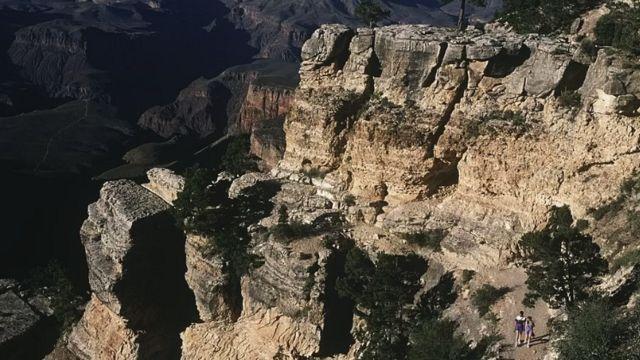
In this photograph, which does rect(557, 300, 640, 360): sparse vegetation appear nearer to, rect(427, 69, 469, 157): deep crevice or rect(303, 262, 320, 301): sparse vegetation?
rect(427, 69, 469, 157): deep crevice

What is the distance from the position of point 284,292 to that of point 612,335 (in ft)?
51.1

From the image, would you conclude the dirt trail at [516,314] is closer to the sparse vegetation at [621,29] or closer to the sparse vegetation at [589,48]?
the sparse vegetation at [589,48]

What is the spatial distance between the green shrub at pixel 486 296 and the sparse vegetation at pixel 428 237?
3.53 m

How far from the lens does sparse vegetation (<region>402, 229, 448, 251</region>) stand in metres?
31.8

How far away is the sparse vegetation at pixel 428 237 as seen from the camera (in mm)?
31766

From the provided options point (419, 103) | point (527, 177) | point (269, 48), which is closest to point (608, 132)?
point (527, 177)

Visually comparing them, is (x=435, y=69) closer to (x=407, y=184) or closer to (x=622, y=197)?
(x=407, y=184)

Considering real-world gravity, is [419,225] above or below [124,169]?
below

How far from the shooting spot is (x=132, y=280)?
126 ft

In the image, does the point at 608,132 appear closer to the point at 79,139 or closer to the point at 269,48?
the point at 79,139

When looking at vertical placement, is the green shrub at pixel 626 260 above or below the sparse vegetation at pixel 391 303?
above

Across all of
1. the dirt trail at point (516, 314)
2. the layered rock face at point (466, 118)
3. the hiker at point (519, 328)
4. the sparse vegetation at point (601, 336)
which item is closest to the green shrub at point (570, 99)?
the layered rock face at point (466, 118)

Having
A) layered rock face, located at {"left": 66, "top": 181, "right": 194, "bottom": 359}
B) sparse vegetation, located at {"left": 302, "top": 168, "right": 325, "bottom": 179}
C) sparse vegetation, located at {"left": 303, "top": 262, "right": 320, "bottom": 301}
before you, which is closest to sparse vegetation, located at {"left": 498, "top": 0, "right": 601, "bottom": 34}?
sparse vegetation, located at {"left": 302, "top": 168, "right": 325, "bottom": 179}

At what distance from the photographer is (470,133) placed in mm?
31359
